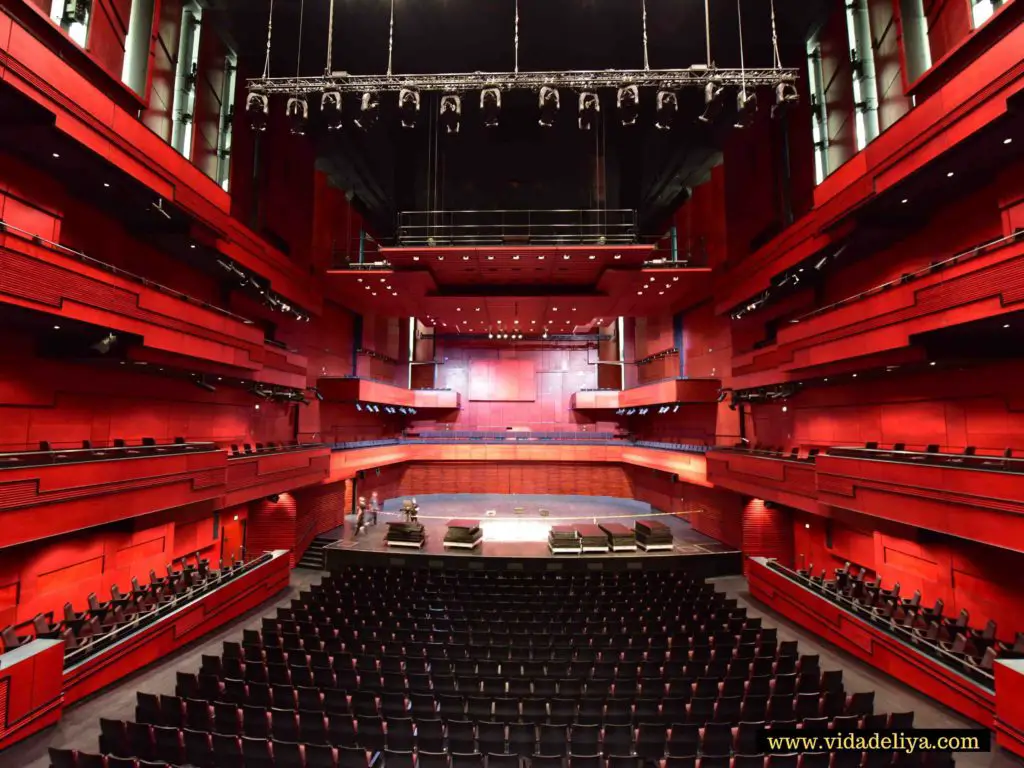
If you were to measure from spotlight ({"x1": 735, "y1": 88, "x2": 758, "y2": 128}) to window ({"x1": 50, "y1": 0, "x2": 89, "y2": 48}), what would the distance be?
12.7 metres

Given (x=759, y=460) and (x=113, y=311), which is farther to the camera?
(x=759, y=460)

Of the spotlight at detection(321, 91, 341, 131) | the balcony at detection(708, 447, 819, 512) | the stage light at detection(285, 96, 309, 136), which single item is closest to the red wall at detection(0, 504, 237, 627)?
the stage light at detection(285, 96, 309, 136)

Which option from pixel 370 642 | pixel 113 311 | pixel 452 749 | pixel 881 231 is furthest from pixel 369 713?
pixel 881 231

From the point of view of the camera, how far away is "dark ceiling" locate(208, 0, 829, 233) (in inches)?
489

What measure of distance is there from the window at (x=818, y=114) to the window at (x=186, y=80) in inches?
683

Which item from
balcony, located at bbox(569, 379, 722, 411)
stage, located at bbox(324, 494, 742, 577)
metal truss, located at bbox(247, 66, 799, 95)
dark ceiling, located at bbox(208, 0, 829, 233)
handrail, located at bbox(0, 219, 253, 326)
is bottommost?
stage, located at bbox(324, 494, 742, 577)

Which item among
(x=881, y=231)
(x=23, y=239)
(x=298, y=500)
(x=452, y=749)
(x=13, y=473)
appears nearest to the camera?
(x=452, y=749)

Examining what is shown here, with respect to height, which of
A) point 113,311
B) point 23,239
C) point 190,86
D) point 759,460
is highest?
point 190,86

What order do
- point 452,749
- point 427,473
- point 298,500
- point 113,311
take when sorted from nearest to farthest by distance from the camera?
point 452,749 → point 113,311 → point 298,500 → point 427,473

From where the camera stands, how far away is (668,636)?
25.9 ft

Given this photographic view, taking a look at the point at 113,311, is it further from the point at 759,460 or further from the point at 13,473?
the point at 759,460

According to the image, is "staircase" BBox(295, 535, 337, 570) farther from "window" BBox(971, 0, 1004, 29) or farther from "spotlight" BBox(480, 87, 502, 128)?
"window" BBox(971, 0, 1004, 29)

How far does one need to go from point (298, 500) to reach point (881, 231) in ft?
56.9

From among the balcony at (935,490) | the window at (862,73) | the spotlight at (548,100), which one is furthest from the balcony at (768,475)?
the spotlight at (548,100)
